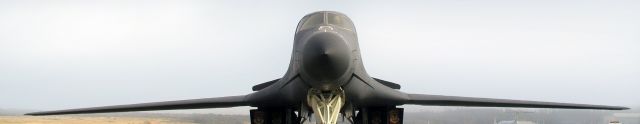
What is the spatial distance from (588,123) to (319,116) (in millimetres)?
51491

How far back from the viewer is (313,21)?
25.8 ft

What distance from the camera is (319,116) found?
7.14 metres

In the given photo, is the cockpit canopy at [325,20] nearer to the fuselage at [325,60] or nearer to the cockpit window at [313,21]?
the cockpit window at [313,21]

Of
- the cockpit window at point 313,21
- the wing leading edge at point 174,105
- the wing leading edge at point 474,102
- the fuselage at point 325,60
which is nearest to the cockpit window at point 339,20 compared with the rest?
the cockpit window at point 313,21

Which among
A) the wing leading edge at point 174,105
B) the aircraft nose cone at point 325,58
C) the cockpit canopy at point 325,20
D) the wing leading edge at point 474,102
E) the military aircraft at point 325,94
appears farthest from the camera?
the wing leading edge at point 474,102

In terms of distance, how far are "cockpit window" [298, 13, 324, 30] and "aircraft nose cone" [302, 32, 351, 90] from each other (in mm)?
1476

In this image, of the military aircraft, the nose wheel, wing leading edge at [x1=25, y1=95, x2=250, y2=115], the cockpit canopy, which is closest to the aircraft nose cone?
the military aircraft

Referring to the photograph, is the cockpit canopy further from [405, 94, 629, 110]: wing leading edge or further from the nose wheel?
[405, 94, 629, 110]: wing leading edge

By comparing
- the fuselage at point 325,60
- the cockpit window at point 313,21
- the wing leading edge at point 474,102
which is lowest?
the wing leading edge at point 474,102

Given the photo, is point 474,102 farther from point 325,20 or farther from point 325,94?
point 325,94

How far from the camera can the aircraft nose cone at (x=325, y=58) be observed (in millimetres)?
5625

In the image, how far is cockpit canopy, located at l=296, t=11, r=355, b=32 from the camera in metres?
7.72

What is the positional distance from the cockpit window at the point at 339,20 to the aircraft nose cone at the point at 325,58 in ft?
5.11

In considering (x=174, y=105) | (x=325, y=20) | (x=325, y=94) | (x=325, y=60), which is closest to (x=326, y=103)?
(x=325, y=94)
